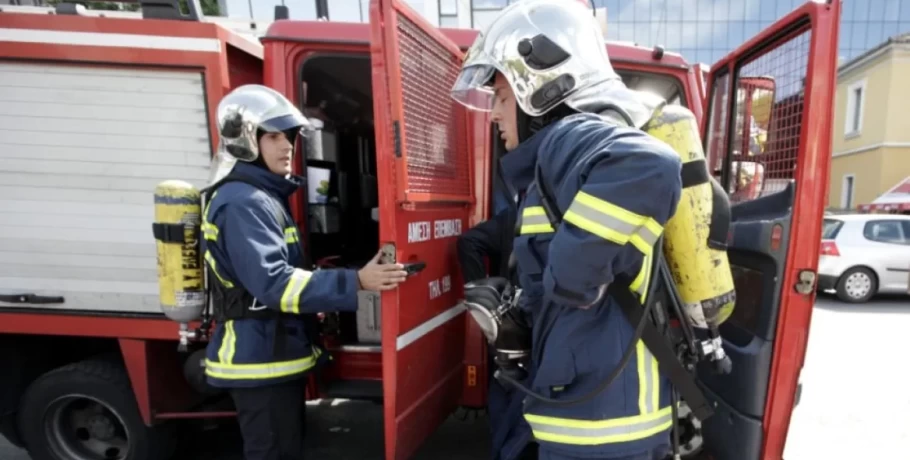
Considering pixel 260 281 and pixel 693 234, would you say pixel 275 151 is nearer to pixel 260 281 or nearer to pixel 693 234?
pixel 260 281

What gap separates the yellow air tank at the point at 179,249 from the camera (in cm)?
213

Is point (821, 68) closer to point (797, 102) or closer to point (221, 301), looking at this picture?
point (797, 102)

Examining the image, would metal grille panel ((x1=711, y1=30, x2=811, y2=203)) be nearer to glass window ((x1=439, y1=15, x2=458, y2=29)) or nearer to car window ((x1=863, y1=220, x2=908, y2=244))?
glass window ((x1=439, y1=15, x2=458, y2=29))

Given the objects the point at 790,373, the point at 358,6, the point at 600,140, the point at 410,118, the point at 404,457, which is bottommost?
the point at 404,457

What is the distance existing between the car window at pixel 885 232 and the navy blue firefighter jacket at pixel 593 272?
8822 mm

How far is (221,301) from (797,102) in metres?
2.35

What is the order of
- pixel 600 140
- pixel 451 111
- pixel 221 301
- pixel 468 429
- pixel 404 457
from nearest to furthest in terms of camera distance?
pixel 600 140 < pixel 221 301 < pixel 404 457 < pixel 451 111 < pixel 468 429

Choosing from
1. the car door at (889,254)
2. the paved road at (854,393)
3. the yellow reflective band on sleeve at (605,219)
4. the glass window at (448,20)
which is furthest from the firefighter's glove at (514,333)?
the car door at (889,254)

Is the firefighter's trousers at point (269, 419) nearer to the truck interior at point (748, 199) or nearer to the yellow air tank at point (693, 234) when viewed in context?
the truck interior at point (748, 199)

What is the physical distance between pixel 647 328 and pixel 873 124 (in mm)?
22208

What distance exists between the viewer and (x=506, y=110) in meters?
1.66

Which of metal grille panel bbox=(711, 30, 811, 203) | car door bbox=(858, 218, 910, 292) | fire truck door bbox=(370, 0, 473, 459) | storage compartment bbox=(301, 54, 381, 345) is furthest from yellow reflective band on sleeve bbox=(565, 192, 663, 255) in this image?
car door bbox=(858, 218, 910, 292)

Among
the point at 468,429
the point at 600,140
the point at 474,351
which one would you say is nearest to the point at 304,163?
the point at 474,351

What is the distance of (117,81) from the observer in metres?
2.39
